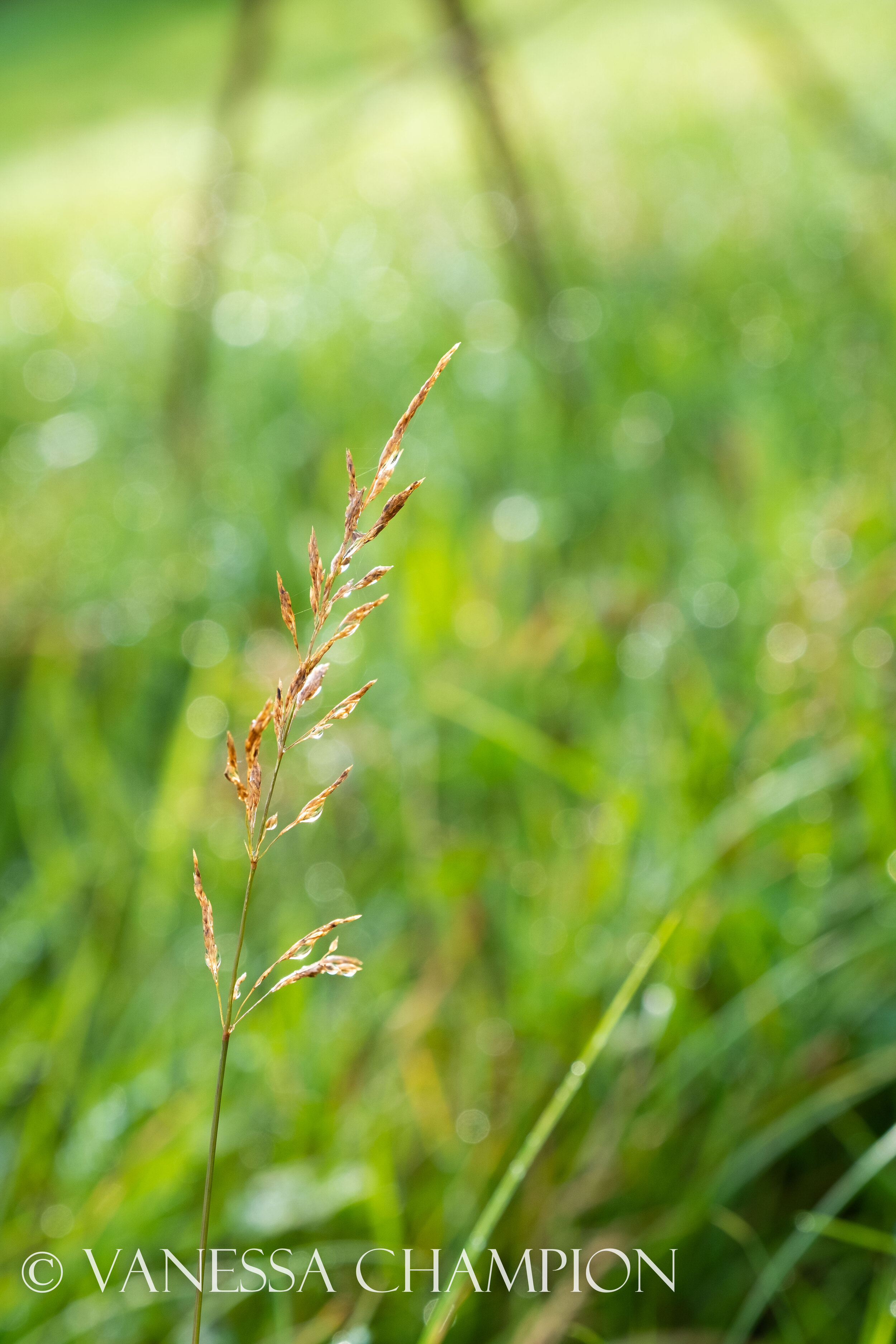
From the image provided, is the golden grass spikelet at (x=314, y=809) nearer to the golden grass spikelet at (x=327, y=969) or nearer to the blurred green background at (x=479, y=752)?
the golden grass spikelet at (x=327, y=969)

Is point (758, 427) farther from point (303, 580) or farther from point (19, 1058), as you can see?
point (19, 1058)

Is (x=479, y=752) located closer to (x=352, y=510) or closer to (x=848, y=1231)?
(x=848, y=1231)

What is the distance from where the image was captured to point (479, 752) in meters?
1.24

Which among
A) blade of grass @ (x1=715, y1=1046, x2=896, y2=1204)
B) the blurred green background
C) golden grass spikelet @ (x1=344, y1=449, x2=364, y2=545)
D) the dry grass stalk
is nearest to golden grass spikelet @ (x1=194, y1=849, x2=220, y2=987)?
the dry grass stalk

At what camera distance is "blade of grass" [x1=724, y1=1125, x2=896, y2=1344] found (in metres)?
0.65

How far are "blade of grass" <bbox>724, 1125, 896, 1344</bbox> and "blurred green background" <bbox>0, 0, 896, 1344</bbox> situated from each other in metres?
0.04

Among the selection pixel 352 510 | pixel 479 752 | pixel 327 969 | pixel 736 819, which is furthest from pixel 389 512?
pixel 479 752

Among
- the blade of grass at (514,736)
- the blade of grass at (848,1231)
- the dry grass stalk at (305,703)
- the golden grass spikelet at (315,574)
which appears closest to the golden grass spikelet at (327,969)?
the dry grass stalk at (305,703)

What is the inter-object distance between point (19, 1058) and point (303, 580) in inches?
34.7

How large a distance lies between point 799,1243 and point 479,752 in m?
0.64

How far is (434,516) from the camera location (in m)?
1.71

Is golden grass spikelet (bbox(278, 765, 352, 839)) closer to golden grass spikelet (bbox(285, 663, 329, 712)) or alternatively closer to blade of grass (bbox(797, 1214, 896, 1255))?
golden grass spikelet (bbox(285, 663, 329, 712))

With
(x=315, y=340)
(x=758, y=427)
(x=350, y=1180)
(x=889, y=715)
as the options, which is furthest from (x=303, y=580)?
(x=315, y=340)

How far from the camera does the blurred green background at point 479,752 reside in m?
0.78
